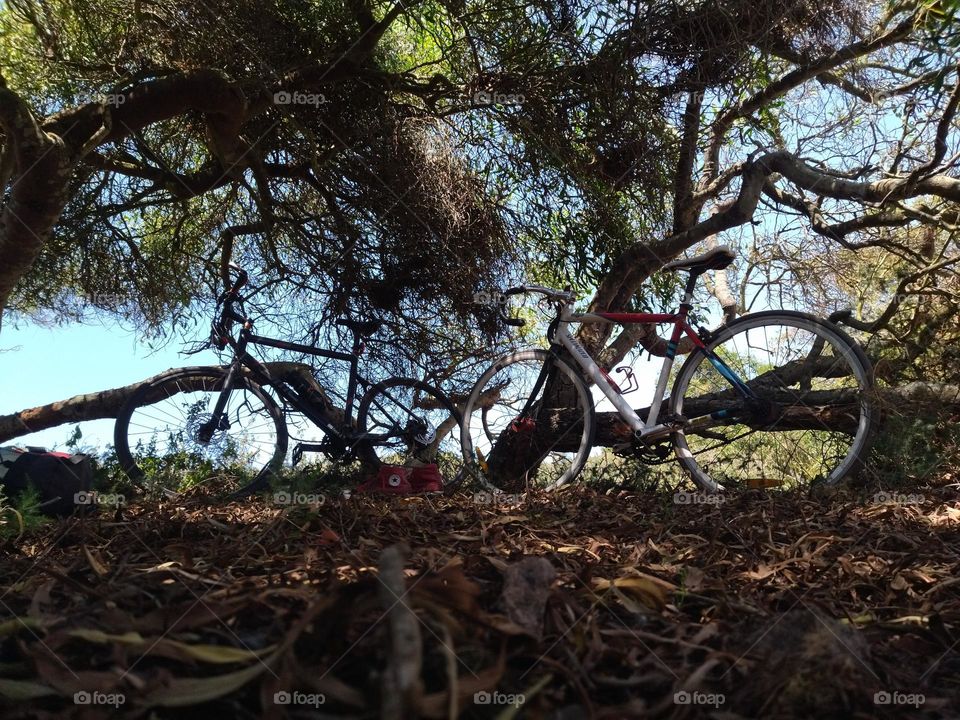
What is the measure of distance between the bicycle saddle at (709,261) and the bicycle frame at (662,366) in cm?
12

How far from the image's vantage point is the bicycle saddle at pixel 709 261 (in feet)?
14.0

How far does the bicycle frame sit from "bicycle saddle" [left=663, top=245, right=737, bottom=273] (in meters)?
0.12

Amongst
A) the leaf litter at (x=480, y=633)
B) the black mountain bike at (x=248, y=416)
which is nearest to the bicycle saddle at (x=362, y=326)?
Result: the black mountain bike at (x=248, y=416)

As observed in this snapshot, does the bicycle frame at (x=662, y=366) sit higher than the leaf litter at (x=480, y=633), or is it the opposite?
the bicycle frame at (x=662, y=366)

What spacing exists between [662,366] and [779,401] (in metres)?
0.85

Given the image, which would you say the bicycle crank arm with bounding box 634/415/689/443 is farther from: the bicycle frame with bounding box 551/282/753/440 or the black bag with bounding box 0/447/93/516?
the black bag with bounding box 0/447/93/516

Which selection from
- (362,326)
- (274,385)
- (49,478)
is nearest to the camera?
(49,478)

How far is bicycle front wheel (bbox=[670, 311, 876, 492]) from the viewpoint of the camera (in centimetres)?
423

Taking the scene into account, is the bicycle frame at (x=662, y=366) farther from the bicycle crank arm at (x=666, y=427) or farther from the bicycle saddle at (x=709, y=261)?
the bicycle saddle at (x=709, y=261)

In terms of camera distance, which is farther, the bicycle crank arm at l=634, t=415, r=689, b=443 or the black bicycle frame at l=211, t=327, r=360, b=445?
the black bicycle frame at l=211, t=327, r=360, b=445

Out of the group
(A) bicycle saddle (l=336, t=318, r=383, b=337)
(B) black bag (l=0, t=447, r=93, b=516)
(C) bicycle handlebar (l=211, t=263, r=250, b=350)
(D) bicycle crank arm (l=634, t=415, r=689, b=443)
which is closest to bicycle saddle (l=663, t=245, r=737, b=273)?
(D) bicycle crank arm (l=634, t=415, r=689, b=443)

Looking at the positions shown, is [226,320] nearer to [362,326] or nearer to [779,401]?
[362,326]

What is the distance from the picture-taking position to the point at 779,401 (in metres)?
4.73

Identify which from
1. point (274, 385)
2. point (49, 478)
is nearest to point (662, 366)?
point (274, 385)
